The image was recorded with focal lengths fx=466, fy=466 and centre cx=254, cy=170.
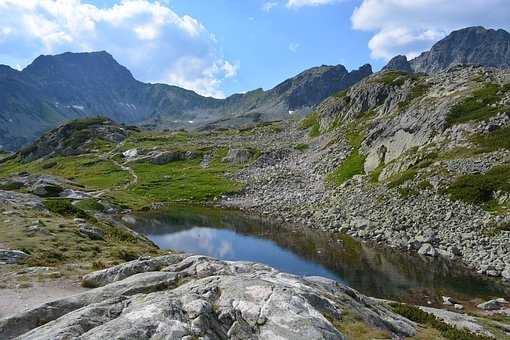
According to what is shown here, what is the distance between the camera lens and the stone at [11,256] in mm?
29306

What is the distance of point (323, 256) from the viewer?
182 feet

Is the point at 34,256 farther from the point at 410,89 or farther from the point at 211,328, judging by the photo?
the point at 410,89

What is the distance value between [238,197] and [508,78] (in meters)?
61.6

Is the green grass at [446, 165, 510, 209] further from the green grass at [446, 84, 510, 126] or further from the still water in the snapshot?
the green grass at [446, 84, 510, 126]

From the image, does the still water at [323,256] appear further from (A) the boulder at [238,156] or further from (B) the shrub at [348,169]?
(A) the boulder at [238,156]

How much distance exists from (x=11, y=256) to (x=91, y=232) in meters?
10.8

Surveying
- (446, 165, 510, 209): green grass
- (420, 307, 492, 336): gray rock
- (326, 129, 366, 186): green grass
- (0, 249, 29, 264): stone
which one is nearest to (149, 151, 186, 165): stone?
(326, 129, 366, 186): green grass

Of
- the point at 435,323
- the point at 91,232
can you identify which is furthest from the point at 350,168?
the point at 435,323

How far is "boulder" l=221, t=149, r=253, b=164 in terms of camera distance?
448 feet

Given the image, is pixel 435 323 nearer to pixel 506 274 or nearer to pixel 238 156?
pixel 506 274

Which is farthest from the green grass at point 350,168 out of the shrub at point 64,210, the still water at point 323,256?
the shrub at point 64,210

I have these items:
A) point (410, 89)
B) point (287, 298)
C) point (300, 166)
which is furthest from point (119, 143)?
point (287, 298)

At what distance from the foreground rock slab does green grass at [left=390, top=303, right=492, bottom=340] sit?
2.20 metres

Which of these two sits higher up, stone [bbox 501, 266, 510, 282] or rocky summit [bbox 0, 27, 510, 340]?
rocky summit [bbox 0, 27, 510, 340]
